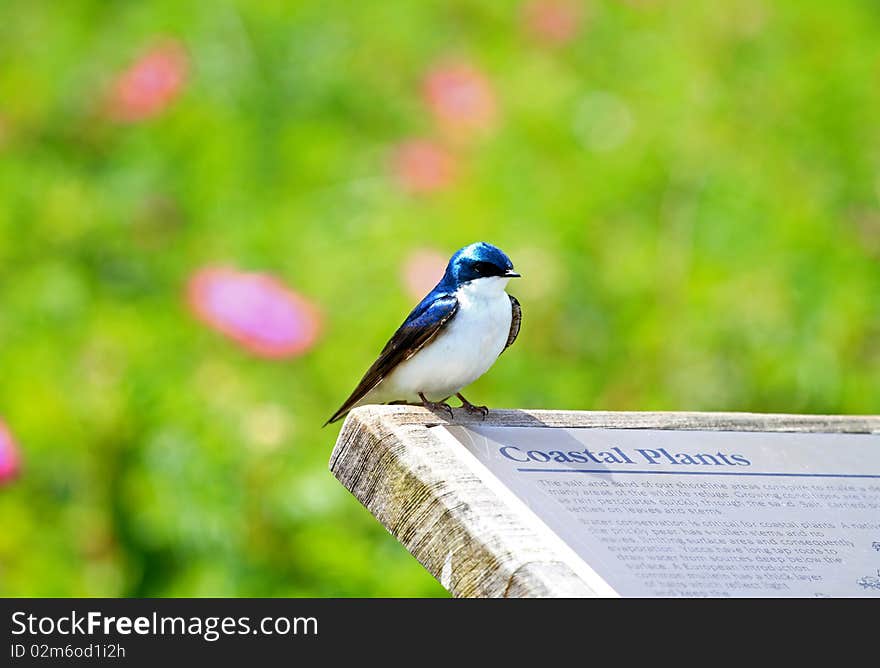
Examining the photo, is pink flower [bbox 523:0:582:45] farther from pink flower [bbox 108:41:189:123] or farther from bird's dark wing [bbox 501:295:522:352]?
bird's dark wing [bbox 501:295:522:352]

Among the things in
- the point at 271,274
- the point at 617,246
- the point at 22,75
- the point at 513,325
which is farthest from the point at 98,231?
the point at 513,325

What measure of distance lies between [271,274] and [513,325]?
1867 mm

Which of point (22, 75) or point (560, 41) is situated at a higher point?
point (560, 41)

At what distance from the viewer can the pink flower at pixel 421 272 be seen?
132 inches

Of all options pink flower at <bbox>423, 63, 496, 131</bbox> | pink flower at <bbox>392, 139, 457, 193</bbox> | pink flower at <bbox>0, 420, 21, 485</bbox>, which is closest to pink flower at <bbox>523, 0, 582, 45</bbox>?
pink flower at <bbox>423, 63, 496, 131</bbox>

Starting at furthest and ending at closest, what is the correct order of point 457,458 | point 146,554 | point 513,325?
1. point 146,554
2. point 513,325
3. point 457,458

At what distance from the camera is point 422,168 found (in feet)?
13.4

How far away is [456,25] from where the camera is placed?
203 inches

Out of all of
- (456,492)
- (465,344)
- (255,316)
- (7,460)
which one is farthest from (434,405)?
(255,316)

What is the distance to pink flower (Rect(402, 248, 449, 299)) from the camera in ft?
11.0

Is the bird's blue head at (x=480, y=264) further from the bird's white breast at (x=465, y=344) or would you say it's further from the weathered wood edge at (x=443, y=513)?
the weathered wood edge at (x=443, y=513)

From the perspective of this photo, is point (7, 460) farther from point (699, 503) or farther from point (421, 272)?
point (699, 503)
